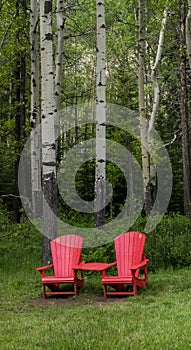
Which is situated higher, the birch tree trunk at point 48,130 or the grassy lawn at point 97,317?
the birch tree trunk at point 48,130

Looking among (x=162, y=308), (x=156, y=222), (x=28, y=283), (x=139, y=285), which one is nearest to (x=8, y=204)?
(x=156, y=222)

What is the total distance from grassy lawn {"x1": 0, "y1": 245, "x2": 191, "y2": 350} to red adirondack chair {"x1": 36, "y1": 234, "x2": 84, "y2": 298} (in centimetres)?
23

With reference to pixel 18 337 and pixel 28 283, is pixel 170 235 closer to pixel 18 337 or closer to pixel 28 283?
pixel 28 283

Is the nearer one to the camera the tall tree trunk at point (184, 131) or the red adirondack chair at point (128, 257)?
the red adirondack chair at point (128, 257)

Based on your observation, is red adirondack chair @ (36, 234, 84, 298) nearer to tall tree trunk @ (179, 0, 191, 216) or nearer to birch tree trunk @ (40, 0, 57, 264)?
birch tree trunk @ (40, 0, 57, 264)

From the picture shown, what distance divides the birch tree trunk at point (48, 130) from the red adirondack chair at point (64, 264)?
36.7 inches

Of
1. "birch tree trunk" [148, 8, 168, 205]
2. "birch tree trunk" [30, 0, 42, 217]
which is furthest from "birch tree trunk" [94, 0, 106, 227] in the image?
"birch tree trunk" [148, 8, 168, 205]

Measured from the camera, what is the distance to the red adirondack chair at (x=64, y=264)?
7.75 meters

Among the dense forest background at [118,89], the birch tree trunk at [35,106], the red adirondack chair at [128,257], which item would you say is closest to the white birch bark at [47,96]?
the red adirondack chair at [128,257]

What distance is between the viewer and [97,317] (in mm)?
5891

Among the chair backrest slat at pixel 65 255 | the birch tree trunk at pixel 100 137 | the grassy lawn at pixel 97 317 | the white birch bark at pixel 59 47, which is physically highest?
the white birch bark at pixel 59 47

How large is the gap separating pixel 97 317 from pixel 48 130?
423 cm

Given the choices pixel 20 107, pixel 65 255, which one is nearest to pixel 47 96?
pixel 65 255

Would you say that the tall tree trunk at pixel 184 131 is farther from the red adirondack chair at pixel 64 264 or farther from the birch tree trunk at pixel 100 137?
the red adirondack chair at pixel 64 264
